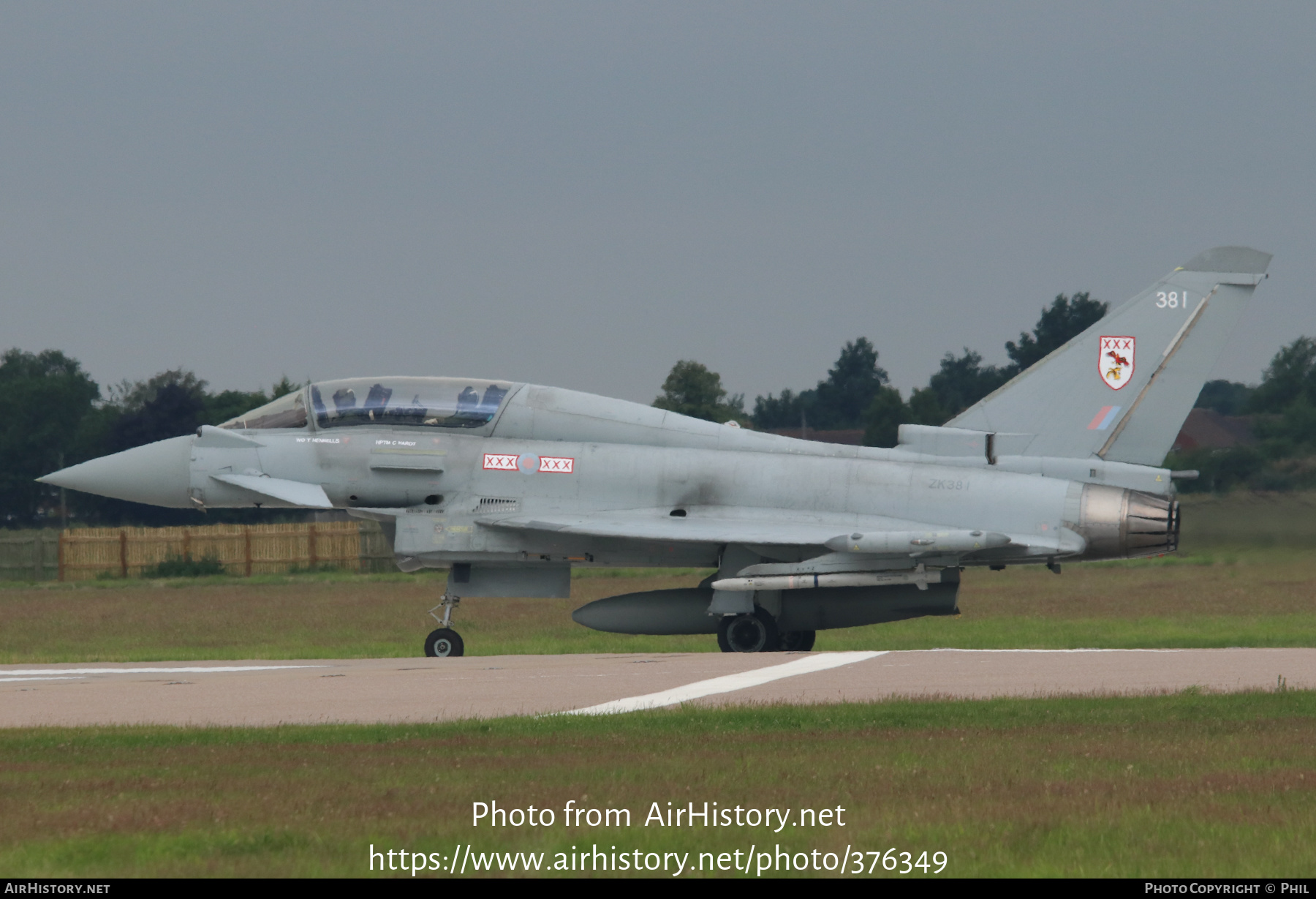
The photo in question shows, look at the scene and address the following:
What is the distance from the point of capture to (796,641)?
18078 millimetres

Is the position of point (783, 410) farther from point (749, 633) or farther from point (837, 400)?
point (749, 633)

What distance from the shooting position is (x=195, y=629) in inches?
1017

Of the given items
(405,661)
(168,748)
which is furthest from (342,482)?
(168,748)

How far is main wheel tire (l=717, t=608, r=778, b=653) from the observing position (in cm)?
1720

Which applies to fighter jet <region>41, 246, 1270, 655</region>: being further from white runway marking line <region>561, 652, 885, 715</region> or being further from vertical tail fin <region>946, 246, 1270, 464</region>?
white runway marking line <region>561, 652, 885, 715</region>

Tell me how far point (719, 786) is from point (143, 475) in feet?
42.9

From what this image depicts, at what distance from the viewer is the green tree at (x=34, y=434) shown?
59.2 m

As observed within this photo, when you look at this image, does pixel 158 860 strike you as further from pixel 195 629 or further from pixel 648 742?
pixel 195 629

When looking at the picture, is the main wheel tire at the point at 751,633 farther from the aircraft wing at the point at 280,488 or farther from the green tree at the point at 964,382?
the green tree at the point at 964,382

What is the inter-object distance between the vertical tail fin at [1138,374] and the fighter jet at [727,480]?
0.08 feet

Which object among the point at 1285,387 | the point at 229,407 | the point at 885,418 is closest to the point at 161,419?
the point at 229,407

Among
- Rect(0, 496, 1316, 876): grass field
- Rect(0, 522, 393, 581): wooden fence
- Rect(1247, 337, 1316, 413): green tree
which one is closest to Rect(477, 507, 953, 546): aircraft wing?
Rect(0, 496, 1316, 876): grass field

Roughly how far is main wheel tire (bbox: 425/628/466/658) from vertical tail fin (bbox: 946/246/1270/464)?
690cm

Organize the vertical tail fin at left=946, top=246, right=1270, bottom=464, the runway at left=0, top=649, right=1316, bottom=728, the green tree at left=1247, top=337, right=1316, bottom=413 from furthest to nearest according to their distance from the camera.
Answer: the green tree at left=1247, top=337, right=1316, bottom=413 < the vertical tail fin at left=946, top=246, right=1270, bottom=464 < the runway at left=0, top=649, right=1316, bottom=728
